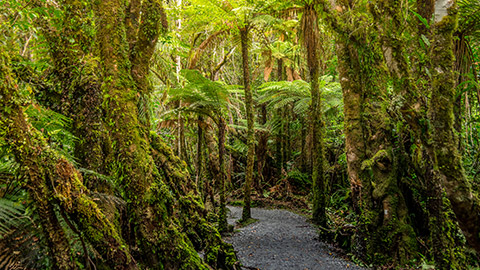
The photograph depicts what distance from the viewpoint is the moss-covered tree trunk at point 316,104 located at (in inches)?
224

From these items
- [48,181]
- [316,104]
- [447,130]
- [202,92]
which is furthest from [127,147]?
[316,104]

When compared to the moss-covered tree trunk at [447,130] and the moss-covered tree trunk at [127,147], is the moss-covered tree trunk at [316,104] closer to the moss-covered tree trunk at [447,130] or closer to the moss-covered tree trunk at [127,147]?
the moss-covered tree trunk at [447,130]

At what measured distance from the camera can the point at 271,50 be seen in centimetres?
1012

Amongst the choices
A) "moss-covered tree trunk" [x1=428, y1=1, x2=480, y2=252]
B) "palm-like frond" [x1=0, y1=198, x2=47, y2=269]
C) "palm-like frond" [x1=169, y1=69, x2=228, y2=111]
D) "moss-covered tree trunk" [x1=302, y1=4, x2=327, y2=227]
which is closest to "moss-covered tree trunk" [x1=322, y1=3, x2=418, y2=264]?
"moss-covered tree trunk" [x1=302, y1=4, x2=327, y2=227]

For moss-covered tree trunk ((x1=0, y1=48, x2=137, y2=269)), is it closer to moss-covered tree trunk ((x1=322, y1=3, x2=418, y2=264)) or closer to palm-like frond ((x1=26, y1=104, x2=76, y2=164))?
palm-like frond ((x1=26, y1=104, x2=76, y2=164))

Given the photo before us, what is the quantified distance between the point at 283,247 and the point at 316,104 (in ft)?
10.1

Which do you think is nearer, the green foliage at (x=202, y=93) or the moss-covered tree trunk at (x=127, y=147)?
the moss-covered tree trunk at (x=127, y=147)

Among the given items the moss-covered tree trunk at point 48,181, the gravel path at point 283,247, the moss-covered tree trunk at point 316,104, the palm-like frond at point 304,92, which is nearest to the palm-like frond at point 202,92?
the moss-covered tree trunk at point 316,104

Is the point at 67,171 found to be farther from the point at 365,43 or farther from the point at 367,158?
the point at 365,43

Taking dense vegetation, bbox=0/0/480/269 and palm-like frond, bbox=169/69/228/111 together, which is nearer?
dense vegetation, bbox=0/0/480/269

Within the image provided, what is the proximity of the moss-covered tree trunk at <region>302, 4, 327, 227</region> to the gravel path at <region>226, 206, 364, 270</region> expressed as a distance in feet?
1.78

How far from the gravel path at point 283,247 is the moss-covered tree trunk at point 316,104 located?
0.54 meters

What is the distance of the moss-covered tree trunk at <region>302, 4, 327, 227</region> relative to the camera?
18.6 feet

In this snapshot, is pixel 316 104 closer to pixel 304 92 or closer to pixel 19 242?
pixel 304 92
